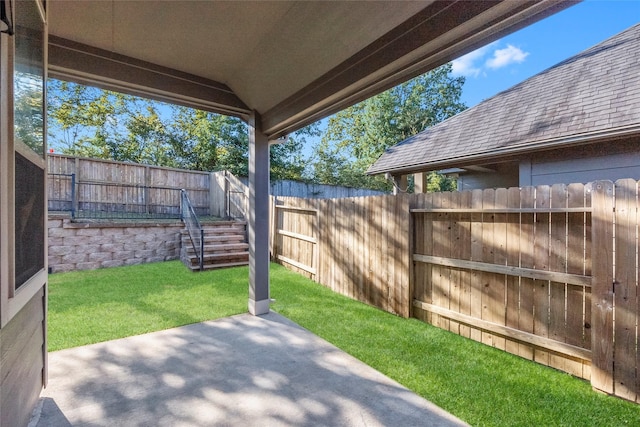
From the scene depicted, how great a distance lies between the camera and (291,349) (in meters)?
2.82

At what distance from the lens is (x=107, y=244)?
634cm

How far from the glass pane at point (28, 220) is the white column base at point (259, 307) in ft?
7.25

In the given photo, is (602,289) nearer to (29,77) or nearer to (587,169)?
(587,169)

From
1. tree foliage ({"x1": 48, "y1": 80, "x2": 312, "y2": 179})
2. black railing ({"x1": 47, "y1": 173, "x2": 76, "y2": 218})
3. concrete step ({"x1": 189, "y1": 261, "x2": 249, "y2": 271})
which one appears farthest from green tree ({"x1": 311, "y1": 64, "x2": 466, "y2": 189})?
black railing ({"x1": 47, "y1": 173, "x2": 76, "y2": 218})

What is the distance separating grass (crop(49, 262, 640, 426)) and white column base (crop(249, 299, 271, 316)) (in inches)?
8.0

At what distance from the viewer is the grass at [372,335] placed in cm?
200

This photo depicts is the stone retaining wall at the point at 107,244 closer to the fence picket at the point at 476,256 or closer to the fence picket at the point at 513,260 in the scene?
the fence picket at the point at 476,256

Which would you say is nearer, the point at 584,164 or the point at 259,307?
the point at 259,307

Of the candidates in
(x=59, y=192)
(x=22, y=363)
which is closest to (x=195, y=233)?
(x=59, y=192)

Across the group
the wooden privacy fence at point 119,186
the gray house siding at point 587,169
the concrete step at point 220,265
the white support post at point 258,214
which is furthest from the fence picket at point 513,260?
the wooden privacy fence at point 119,186

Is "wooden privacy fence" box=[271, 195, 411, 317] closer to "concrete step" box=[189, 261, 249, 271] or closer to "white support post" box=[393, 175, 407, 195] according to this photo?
"concrete step" box=[189, 261, 249, 271]

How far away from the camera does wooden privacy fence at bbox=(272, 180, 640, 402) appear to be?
2146 mm

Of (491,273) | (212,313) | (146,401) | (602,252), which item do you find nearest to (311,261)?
(212,313)

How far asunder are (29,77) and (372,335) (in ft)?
11.0
